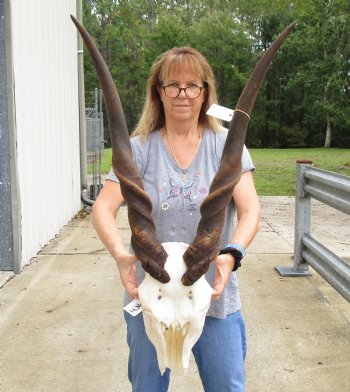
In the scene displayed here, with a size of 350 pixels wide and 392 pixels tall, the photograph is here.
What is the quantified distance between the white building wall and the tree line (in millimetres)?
36544

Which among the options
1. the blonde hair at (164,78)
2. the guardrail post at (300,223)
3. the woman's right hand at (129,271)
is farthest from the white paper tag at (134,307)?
the guardrail post at (300,223)

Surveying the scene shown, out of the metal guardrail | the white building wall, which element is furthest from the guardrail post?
the white building wall

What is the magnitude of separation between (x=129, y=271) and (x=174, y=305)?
25cm

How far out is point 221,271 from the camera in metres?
2.12

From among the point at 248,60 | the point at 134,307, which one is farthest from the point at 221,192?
the point at 248,60

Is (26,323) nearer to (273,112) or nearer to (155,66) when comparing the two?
(155,66)

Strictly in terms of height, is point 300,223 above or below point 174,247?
below

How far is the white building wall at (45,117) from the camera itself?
6.17 metres

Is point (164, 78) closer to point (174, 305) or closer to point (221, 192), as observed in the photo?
point (221, 192)

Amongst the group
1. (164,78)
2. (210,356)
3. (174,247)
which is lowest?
(210,356)

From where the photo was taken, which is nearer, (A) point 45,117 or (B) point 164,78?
(B) point 164,78

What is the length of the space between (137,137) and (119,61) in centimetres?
5104

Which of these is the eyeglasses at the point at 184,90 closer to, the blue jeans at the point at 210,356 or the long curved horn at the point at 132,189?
the long curved horn at the point at 132,189

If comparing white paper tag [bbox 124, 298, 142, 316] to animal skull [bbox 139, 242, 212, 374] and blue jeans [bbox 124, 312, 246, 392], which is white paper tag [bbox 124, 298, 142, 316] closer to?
animal skull [bbox 139, 242, 212, 374]
